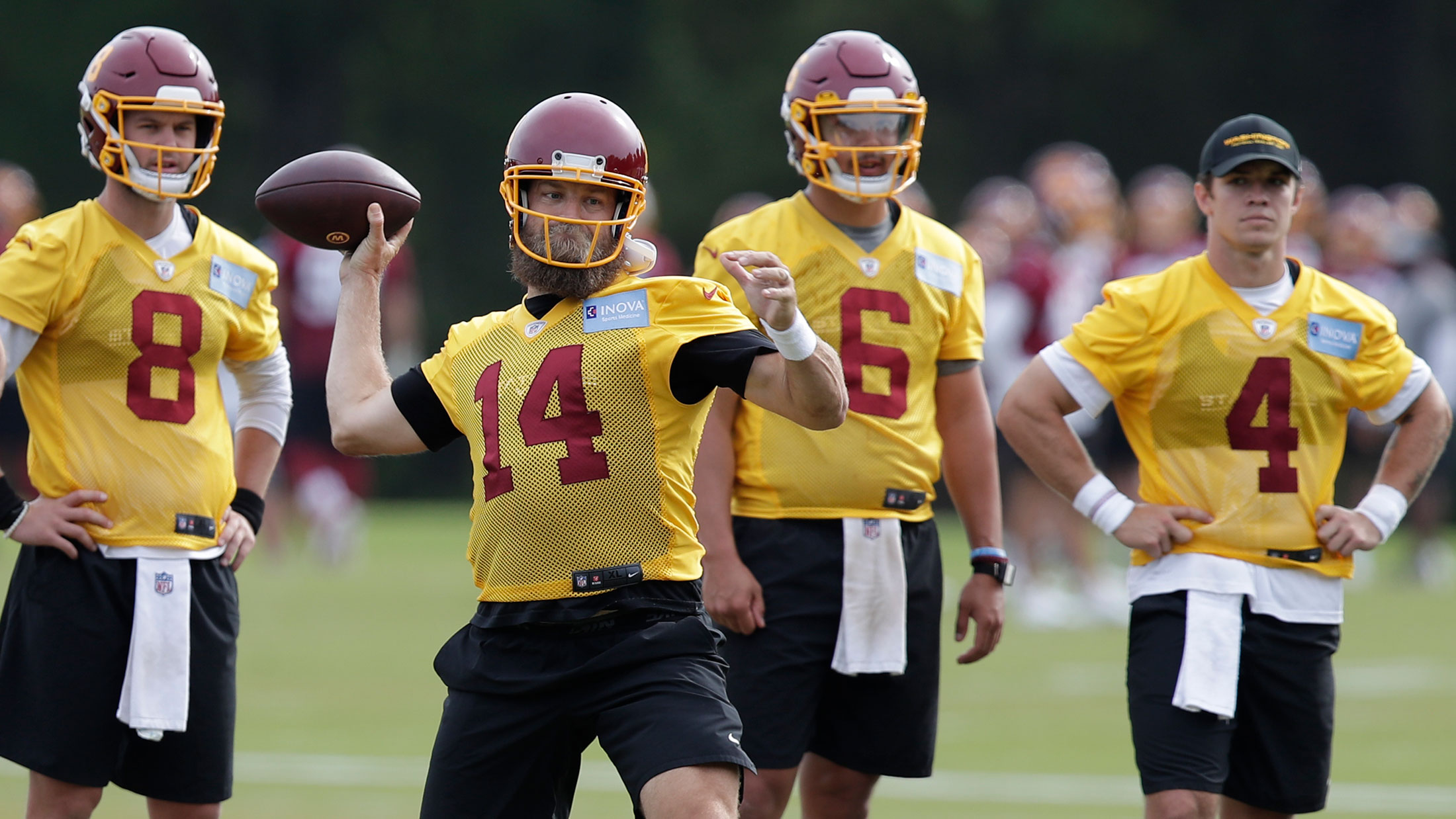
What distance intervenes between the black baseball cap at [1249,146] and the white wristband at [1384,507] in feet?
2.92

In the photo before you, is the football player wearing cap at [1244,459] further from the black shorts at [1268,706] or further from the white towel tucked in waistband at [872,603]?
the white towel tucked in waistband at [872,603]

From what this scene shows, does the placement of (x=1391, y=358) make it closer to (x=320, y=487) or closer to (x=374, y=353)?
(x=374, y=353)

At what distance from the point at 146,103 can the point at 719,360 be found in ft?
5.79

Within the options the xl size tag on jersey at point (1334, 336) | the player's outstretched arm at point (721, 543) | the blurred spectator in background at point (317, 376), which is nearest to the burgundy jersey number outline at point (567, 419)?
the player's outstretched arm at point (721, 543)

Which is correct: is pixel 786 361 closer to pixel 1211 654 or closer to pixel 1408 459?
pixel 1211 654

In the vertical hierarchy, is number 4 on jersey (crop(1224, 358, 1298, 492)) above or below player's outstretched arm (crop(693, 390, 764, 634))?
above

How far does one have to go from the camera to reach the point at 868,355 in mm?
5426

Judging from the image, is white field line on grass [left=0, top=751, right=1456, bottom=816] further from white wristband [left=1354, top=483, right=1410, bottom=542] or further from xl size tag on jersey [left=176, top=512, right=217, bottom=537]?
xl size tag on jersey [left=176, top=512, right=217, bottom=537]

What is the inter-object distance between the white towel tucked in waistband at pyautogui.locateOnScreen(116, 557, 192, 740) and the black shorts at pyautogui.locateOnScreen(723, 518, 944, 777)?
54.6 inches

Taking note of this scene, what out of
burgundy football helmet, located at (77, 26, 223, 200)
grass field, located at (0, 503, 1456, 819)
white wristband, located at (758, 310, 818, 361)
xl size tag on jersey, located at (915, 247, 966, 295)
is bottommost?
grass field, located at (0, 503, 1456, 819)

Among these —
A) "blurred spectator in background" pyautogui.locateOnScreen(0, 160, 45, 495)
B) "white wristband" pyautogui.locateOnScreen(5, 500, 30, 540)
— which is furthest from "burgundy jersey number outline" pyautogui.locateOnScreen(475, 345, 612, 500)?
"blurred spectator in background" pyautogui.locateOnScreen(0, 160, 45, 495)

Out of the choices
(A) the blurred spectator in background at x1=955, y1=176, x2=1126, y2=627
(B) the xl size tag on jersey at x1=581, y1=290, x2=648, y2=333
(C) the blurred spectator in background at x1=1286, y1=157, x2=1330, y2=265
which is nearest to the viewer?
(B) the xl size tag on jersey at x1=581, y1=290, x2=648, y2=333

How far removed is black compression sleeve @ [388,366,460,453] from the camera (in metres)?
4.55

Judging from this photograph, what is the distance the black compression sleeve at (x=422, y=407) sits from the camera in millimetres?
4555
